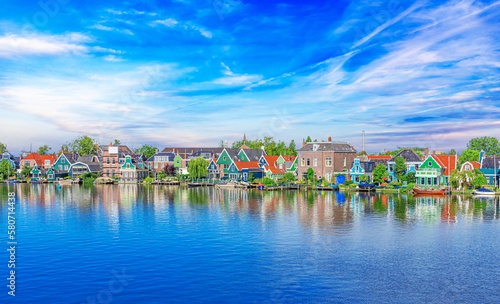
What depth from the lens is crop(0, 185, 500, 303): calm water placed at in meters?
23.0

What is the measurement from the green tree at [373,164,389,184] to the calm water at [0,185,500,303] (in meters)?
33.6

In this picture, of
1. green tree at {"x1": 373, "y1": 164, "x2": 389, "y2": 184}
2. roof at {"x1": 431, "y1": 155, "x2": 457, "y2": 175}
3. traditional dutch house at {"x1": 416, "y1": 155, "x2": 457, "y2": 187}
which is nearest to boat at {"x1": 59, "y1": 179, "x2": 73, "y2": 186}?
green tree at {"x1": 373, "y1": 164, "x2": 389, "y2": 184}

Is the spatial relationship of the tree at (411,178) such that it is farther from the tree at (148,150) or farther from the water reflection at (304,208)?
the tree at (148,150)

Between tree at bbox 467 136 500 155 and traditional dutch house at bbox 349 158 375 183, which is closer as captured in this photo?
traditional dutch house at bbox 349 158 375 183

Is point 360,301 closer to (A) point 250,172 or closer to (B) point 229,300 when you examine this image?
(B) point 229,300

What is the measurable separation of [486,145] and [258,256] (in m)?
129

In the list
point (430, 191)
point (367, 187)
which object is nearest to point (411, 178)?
point (430, 191)

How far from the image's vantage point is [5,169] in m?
134

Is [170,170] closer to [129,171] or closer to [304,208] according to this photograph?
[129,171]

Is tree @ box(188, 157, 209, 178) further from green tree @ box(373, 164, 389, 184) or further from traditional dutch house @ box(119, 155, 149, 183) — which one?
green tree @ box(373, 164, 389, 184)

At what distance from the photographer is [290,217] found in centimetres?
4794

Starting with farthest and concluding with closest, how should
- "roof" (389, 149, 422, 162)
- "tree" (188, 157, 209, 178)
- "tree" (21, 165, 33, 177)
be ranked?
"tree" (21, 165, 33, 177), "tree" (188, 157, 209, 178), "roof" (389, 149, 422, 162)

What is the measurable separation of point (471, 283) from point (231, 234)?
1983 centimetres

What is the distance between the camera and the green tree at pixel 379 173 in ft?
283
